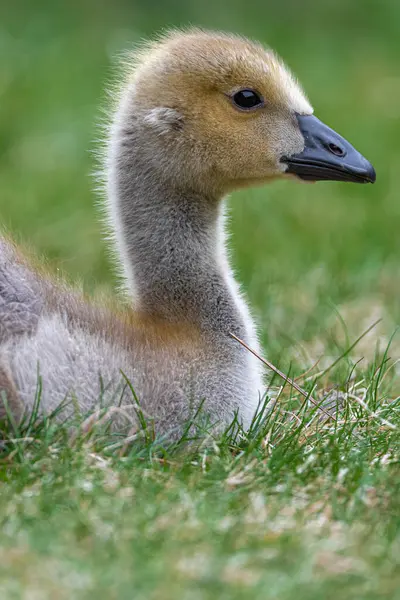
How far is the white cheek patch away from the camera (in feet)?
13.8

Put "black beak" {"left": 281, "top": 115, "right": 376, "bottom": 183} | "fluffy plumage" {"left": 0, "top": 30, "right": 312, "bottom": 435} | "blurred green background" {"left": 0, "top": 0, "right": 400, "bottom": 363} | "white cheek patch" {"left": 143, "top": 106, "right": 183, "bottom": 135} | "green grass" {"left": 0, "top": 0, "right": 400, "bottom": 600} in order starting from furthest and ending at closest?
"blurred green background" {"left": 0, "top": 0, "right": 400, "bottom": 363}
"black beak" {"left": 281, "top": 115, "right": 376, "bottom": 183}
"white cheek patch" {"left": 143, "top": 106, "right": 183, "bottom": 135}
"fluffy plumage" {"left": 0, "top": 30, "right": 312, "bottom": 435}
"green grass" {"left": 0, "top": 0, "right": 400, "bottom": 600}

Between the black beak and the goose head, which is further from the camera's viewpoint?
the black beak

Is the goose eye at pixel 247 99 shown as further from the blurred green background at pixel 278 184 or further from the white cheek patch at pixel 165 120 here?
the blurred green background at pixel 278 184

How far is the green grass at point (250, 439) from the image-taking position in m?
2.82

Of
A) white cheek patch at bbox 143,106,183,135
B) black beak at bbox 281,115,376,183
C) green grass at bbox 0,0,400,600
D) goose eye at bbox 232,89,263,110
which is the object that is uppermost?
goose eye at bbox 232,89,263,110

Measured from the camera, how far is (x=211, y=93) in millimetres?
4270

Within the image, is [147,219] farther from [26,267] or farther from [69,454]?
[69,454]

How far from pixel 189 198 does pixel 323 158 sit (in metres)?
0.53

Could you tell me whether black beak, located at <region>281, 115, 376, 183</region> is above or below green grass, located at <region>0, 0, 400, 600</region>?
above

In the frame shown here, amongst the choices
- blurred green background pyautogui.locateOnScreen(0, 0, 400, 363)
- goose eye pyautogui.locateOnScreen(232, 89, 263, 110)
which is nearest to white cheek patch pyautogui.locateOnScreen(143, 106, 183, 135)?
goose eye pyautogui.locateOnScreen(232, 89, 263, 110)

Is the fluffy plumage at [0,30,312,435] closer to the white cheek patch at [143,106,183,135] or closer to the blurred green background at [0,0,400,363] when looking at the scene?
the white cheek patch at [143,106,183,135]

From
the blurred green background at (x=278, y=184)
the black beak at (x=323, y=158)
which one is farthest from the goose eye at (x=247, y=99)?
the blurred green background at (x=278, y=184)

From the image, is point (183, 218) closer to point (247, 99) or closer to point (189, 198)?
point (189, 198)

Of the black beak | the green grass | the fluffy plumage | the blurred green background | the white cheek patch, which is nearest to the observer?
the green grass
